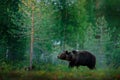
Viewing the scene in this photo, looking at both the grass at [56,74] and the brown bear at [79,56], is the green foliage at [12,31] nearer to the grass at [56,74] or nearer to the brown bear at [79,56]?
the grass at [56,74]

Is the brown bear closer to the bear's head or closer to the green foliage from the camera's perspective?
the bear's head

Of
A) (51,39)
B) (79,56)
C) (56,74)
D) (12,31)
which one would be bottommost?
(56,74)

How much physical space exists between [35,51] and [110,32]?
3.49 feet

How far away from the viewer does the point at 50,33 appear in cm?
358

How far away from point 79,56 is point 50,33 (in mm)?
528

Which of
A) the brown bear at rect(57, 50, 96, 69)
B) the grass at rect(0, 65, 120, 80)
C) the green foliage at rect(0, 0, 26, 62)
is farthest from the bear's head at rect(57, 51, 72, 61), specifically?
the green foliage at rect(0, 0, 26, 62)

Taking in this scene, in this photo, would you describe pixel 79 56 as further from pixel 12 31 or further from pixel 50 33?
pixel 12 31

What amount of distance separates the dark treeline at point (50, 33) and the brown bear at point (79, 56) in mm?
61

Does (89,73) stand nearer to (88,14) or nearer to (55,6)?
(88,14)

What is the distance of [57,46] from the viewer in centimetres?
353

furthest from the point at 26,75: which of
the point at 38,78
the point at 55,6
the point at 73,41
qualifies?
the point at 55,6

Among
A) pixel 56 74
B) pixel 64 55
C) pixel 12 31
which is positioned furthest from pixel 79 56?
pixel 12 31

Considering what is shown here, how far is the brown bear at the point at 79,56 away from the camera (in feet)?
11.6

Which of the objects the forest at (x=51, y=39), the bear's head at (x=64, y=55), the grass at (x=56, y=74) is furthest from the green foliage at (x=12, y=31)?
the bear's head at (x=64, y=55)
